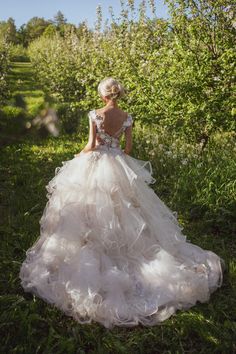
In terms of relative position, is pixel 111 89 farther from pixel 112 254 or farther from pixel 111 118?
pixel 112 254

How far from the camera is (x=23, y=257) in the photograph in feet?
16.1

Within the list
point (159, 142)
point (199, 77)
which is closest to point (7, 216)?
point (159, 142)

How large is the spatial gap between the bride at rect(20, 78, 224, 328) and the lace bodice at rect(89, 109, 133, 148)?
0.01 meters

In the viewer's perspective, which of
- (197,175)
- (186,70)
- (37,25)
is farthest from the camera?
(186,70)

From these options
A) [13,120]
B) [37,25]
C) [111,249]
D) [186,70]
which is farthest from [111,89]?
[13,120]

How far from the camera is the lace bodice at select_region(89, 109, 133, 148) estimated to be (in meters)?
4.62

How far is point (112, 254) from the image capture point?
4336 millimetres

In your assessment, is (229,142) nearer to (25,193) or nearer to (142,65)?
(142,65)

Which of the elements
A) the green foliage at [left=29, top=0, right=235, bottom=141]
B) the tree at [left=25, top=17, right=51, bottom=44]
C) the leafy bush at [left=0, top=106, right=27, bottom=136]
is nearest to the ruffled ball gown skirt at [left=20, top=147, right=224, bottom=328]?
the tree at [left=25, top=17, right=51, bottom=44]

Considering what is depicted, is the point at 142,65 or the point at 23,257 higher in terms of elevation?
the point at 142,65

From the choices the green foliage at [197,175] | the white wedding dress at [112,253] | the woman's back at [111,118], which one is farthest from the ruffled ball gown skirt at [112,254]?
the green foliage at [197,175]

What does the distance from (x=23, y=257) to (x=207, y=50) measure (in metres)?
5.46

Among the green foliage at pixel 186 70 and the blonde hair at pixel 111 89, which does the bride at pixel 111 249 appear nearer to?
the blonde hair at pixel 111 89

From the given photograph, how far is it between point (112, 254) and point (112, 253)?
0.01m
